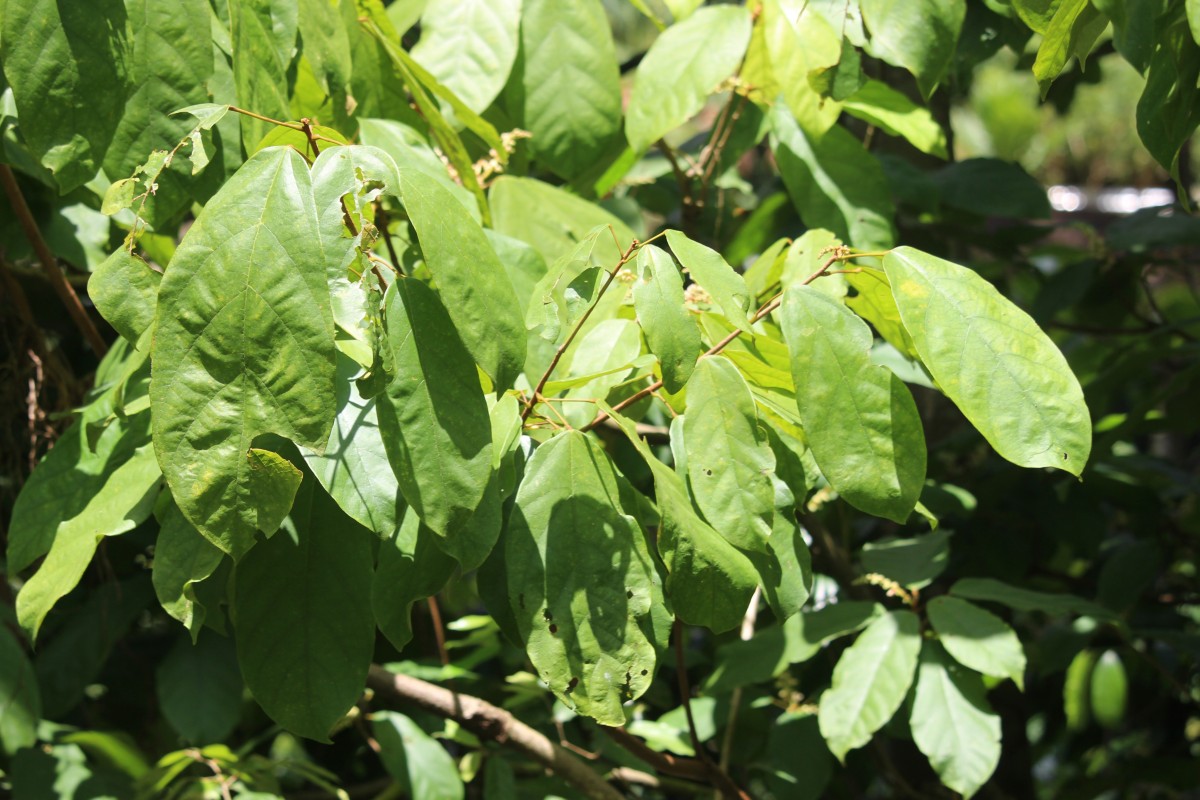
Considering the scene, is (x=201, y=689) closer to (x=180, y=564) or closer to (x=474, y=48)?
(x=180, y=564)

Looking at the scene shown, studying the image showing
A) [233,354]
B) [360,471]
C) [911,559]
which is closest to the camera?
[233,354]

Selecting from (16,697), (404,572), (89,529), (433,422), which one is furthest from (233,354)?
(16,697)

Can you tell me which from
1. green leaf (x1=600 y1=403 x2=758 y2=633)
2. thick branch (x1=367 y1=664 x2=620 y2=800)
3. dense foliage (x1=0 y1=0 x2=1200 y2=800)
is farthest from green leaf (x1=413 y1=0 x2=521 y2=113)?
thick branch (x1=367 y1=664 x2=620 y2=800)

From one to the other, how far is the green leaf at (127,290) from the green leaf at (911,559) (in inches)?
36.2

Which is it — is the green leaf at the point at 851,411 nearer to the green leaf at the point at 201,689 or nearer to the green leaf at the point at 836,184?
the green leaf at the point at 836,184

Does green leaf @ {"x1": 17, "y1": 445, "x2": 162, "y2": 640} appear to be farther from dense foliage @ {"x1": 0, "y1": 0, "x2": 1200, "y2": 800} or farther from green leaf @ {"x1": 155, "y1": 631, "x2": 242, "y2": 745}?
green leaf @ {"x1": 155, "y1": 631, "x2": 242, "y2": 745}

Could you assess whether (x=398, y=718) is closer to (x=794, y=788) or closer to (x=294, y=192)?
(x=794, y=788)

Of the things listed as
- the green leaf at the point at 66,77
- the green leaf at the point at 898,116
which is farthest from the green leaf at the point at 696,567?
the green leaf at the point at 898,116

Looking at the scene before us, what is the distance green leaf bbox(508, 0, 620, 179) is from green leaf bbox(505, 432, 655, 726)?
1.66 ft

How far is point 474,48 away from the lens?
1197 millimetres

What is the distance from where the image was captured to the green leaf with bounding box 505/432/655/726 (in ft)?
2.64

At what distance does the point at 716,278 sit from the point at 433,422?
229 mm

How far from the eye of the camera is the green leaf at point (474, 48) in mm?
1187

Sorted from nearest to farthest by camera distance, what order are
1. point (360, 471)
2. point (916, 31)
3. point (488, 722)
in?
point (360, 471), point (916, 31), point (488, 722)
